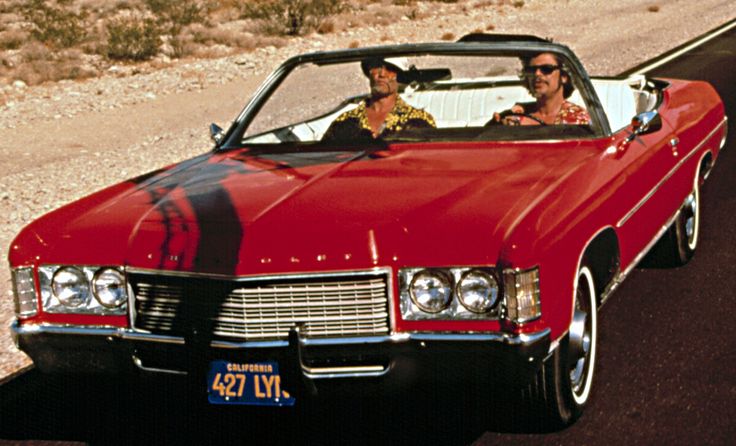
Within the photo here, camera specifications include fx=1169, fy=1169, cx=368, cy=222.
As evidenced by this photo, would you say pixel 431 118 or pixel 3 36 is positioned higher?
pixel 431 118

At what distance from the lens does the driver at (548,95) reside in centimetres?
574

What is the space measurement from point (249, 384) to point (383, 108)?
223 cm

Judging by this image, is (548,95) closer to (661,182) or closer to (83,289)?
(661,182)

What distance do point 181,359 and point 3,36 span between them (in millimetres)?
29227

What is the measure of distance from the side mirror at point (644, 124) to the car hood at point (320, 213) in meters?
0.50

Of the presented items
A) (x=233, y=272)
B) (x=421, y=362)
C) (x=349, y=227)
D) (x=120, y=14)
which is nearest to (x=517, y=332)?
(x=421, y=362)

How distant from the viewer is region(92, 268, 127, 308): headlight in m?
4.19

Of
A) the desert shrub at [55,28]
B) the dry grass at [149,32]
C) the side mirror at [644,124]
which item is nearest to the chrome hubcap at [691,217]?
the side mirror at [644,124]

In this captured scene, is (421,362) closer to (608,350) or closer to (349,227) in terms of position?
(349,227)

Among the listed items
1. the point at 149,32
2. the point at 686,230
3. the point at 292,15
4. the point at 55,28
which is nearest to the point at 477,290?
the point at 686,230

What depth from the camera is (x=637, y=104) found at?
→ 7.06m

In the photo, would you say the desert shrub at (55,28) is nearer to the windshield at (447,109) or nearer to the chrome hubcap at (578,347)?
the windshield at (447,109)

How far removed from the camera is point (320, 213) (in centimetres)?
418

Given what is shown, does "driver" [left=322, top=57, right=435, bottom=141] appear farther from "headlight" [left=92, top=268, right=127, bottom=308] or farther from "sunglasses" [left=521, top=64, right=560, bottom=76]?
"headlight" [left=92, top=268, right=127, bottom=308]
